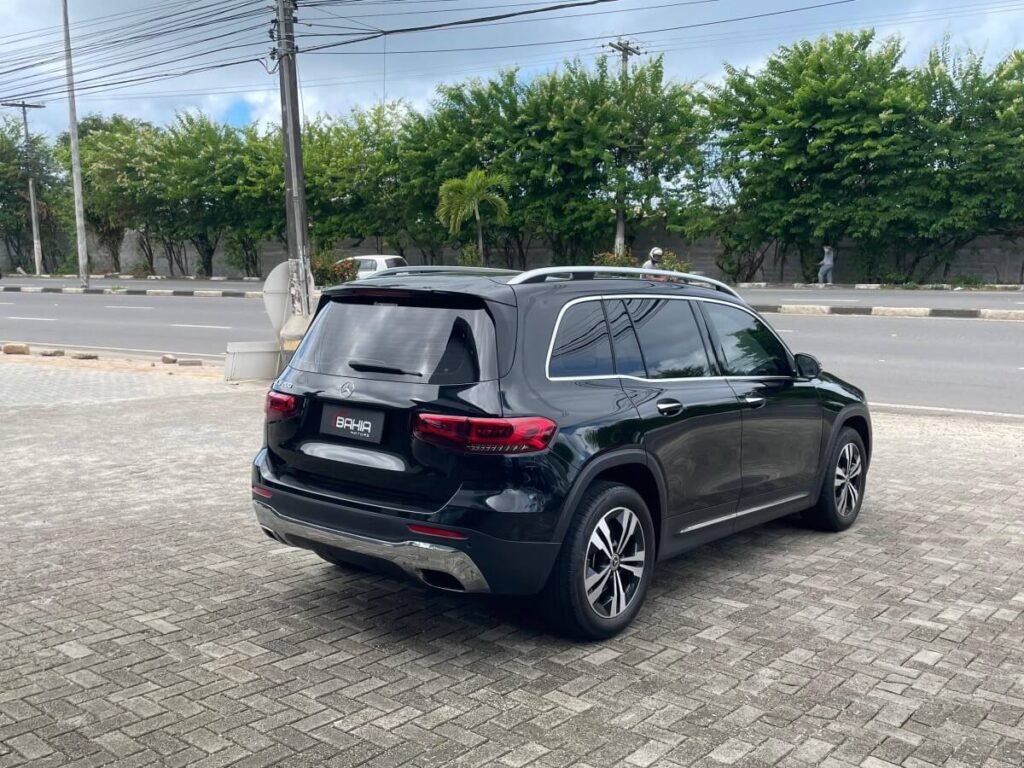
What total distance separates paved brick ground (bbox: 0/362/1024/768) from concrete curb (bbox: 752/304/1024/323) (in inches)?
587

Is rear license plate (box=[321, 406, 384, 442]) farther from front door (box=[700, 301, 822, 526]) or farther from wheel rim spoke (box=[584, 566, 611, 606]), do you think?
front door (box=[700, 301, 822, 526])

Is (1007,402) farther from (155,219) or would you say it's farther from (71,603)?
(155,219)

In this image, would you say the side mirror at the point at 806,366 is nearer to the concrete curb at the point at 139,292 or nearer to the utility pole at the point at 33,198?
the concrete curb at the point at 139,292

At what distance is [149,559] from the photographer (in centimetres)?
557

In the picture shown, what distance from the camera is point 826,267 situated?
3419 centimetres

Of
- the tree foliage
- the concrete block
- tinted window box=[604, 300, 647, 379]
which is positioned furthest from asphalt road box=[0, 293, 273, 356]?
tinted window box=[604, 300, 647, 379]

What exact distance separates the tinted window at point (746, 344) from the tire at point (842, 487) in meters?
0.72

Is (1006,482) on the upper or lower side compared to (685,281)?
lower

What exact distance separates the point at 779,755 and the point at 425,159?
38358 millimetres

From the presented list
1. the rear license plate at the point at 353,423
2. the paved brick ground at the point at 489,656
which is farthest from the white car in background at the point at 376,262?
the rear license plate at the point at 353,423

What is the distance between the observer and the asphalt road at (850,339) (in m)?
12.3

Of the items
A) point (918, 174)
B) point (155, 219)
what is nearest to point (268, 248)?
point (155, 219)

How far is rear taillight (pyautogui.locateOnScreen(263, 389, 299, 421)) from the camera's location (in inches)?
184

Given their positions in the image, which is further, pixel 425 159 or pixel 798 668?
pixel 425 159
